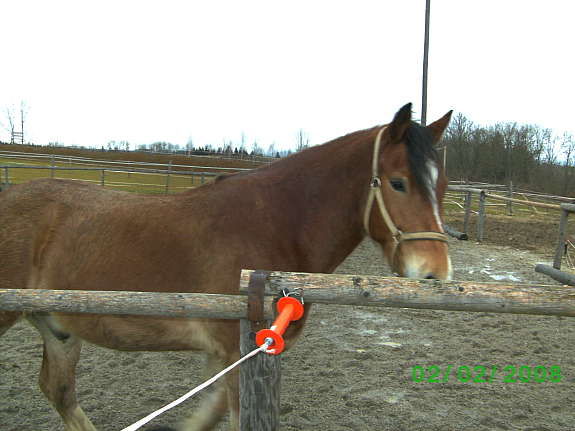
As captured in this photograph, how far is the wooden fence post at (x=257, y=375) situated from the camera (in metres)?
1.37

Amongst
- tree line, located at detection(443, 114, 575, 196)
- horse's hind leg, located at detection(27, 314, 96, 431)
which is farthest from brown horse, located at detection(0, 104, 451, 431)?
tree line, located at detection(443, 114, 575, 196)

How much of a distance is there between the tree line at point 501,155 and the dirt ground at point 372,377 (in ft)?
110

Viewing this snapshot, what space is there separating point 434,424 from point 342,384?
2.67ft

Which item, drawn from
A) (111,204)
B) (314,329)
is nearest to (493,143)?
(314,329)

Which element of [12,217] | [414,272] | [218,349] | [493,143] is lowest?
[218,349]

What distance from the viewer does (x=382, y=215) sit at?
211cm

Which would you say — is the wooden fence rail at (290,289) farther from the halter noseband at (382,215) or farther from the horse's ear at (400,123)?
the horse's ear at (400,123)

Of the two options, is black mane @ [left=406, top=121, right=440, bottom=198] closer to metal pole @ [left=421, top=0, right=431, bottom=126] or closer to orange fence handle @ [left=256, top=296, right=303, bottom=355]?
orange fence handle @ [left=256, top=296, right=303, bottom=355]

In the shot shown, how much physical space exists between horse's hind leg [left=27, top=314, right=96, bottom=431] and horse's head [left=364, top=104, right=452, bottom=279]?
7.14ft

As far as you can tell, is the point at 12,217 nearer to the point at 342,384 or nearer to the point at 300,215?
the point at 300,215

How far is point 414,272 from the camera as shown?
6.26 ft

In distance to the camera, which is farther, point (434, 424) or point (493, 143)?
point (493, 143)

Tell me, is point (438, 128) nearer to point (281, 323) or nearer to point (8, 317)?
point (281, 323)

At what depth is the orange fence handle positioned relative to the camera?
1264mm
